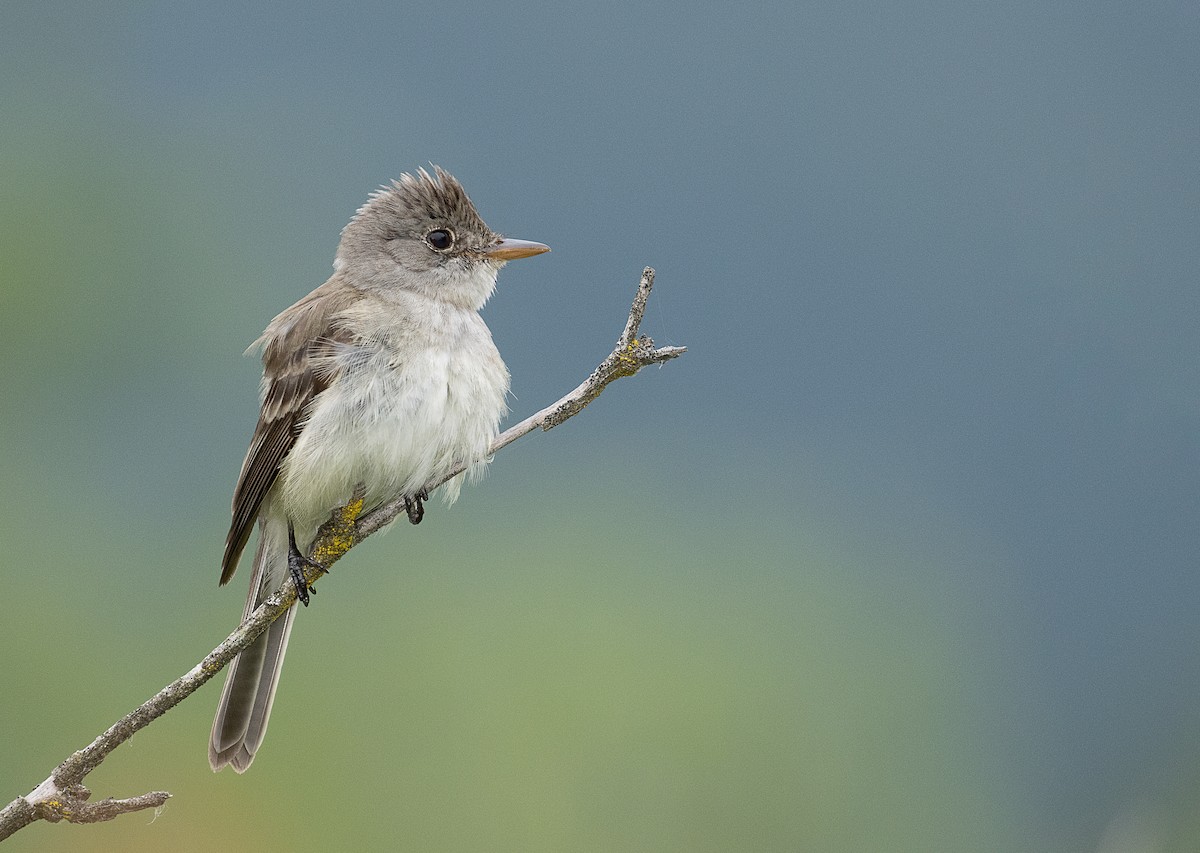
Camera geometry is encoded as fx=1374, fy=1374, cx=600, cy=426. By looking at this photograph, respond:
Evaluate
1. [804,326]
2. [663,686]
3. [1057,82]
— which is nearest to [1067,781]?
[663,686]

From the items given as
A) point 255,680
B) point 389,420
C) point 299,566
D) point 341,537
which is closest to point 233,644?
point 341,537

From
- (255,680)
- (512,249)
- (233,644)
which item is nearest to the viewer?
(233,644)

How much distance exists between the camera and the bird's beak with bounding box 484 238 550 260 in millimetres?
3711

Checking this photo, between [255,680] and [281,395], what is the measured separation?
0.71 m

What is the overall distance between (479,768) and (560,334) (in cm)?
2659

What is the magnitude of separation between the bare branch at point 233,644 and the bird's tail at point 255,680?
18.5 inches

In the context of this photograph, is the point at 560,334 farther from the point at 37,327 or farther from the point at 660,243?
the point at 37,327

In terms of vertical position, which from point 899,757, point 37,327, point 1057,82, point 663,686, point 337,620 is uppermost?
point 1057,82

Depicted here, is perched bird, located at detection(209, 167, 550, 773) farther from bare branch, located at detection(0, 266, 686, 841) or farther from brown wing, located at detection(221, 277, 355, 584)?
bare branch, located at detection(0, 266, 686, 841)

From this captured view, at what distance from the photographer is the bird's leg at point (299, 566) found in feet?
9.63

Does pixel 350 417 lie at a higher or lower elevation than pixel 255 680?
higher

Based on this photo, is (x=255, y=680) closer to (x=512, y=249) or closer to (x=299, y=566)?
(x=299, y=566)

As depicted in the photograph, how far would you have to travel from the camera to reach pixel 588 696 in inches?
515

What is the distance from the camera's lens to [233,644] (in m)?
2.18
